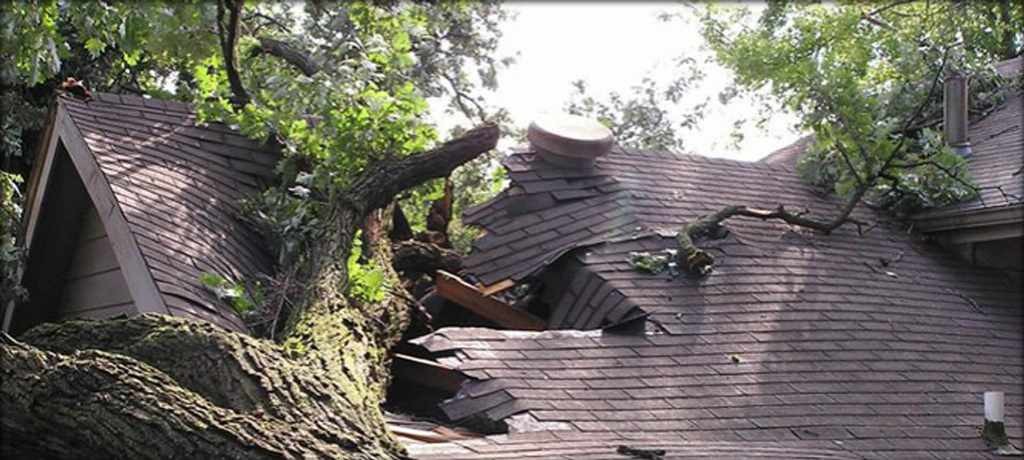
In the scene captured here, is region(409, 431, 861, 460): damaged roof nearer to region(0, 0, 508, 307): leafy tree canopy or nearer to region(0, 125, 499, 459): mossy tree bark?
region(0, 125, 499, 459): mossy tree bark

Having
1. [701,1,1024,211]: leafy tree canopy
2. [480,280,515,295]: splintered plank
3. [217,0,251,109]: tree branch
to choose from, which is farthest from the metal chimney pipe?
[217,0,251,109]: tree branch

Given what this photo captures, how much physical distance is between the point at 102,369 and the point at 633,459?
2321 millimetres

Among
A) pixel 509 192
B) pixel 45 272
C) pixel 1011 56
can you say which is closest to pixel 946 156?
pixel 509 192

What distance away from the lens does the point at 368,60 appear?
26.7 ft

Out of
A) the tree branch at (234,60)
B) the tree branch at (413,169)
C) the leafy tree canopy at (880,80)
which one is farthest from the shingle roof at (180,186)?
the leafy tree canopy at (880,80)

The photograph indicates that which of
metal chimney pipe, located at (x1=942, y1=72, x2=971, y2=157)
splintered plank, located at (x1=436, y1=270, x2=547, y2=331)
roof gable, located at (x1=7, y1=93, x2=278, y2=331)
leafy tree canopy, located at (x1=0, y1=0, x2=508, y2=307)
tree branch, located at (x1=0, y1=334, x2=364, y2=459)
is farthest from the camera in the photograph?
metal chimney pipe, located at (x1=942, y1=72, x2=971, y2=157)

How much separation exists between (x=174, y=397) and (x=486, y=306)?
12.3 ft

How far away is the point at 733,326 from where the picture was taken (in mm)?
7480

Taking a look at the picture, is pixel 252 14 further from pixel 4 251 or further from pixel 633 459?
pixel 633 459

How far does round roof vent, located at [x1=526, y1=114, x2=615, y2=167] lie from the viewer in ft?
29.4

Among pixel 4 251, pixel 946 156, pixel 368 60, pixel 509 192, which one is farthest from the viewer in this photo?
pixel 946 156

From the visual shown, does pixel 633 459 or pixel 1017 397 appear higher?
pixel 1017 397

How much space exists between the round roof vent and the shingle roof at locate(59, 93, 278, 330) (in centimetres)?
193

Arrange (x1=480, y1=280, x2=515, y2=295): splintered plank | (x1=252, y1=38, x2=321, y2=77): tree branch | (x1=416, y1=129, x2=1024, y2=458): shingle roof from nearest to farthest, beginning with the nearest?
(x1=416, y1=129, x2=1024, y2=458): shingle roof, (x1=480, y1=280, x2=515, y2=295): splintered plank, (x1=252, y1=38, x2=321, y2=77): tree branch
